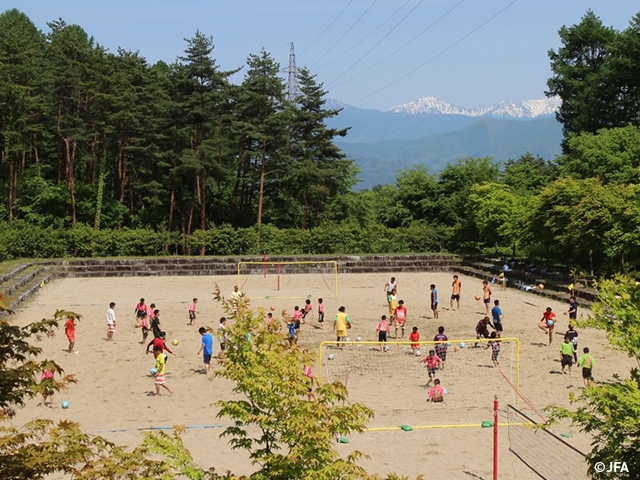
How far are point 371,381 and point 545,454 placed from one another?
5611 millimetres

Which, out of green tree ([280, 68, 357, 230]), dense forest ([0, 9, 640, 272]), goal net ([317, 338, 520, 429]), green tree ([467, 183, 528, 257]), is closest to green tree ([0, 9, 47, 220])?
dense forest ([0, 9, 640, 272])

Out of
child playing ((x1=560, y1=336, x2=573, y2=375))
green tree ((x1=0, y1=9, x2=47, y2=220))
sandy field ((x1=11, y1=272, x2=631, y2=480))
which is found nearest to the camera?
sandy field ((x1=11, y1=272, x2=631, y2=480))

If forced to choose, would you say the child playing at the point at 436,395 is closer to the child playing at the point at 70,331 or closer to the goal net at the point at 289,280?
the child playing at the point at 70,331

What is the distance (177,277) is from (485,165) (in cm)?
2845

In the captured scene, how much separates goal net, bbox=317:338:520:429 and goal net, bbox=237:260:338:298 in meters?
12.2

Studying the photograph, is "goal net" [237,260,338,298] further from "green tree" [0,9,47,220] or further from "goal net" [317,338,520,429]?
"green tree" [0,9,47,220]

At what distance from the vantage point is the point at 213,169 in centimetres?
5219

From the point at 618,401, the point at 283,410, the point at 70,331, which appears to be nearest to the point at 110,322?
the point at 70,331

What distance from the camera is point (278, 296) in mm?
32594

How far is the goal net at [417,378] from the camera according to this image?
15656mm

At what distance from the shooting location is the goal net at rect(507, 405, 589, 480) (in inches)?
477

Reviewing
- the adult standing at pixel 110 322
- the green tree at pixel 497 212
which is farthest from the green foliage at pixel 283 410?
the green tree at pixel 497 212

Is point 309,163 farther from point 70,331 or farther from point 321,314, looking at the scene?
point 70,331

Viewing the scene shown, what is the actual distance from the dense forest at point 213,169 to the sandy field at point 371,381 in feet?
44.1
